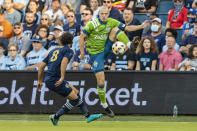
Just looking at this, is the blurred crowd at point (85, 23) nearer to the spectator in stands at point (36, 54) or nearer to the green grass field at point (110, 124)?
the spectator in stands at point (36, 54)

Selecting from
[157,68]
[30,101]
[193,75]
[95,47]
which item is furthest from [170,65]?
[30,101]

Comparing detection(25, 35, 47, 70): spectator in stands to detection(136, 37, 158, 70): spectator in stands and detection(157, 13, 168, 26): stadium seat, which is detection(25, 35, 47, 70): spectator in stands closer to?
detection(136, 37, 158, 70): spectator in stands

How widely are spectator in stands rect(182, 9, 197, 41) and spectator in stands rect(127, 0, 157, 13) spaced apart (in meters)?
1.22

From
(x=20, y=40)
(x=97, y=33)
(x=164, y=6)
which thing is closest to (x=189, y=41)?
(x=164, y=6)

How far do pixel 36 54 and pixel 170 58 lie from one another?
392cm

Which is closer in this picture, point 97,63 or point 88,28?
point 97,63

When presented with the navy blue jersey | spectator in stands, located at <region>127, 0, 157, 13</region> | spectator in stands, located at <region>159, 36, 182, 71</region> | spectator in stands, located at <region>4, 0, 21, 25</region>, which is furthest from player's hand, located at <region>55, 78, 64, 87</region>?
spectator in stands, located at <region>4, 0, 21, 25</region>

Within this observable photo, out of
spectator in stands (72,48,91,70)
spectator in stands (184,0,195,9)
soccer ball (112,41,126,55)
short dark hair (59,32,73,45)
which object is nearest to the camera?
short dark hair (59,32,73,45)

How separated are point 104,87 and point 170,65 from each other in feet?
6.17

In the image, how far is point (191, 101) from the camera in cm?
1352

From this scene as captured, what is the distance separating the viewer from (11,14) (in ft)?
61.6

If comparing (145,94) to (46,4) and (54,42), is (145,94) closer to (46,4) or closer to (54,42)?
(54,42)

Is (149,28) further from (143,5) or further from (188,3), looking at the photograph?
(188,3)

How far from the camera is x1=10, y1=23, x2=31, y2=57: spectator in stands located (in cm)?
1716
